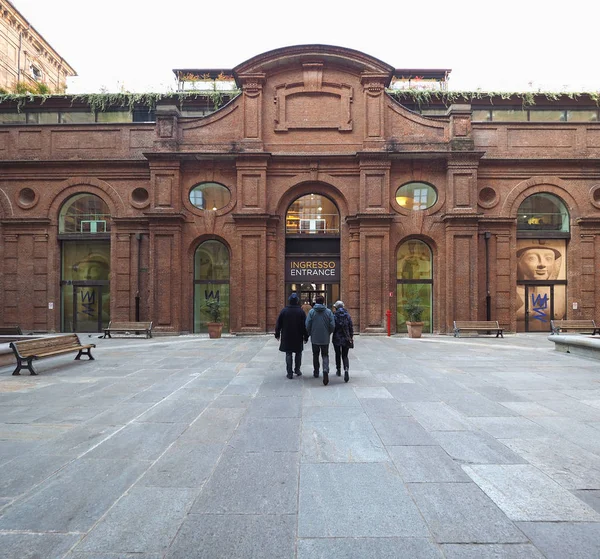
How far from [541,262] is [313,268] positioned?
12.2 m

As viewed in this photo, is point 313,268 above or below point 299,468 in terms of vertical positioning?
above

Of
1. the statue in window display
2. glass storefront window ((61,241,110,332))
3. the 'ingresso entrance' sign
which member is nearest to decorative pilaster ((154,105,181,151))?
glass storefront window ((61,241,110,332))

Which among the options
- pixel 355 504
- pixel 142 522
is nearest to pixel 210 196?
pixel 142 522

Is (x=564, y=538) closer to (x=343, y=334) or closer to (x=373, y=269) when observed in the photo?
(x=343, y=334)

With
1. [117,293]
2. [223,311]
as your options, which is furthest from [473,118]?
[117,293]

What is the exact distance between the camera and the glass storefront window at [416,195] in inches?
850

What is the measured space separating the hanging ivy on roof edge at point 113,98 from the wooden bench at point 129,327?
1230cm

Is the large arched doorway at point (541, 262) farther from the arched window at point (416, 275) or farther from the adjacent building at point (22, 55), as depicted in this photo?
the adjacent building at point (22, 55)

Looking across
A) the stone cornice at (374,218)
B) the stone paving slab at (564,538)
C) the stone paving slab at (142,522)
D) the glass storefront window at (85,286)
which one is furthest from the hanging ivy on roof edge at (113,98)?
the stone paving slab at (564,538)

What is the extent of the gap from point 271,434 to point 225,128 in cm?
1903

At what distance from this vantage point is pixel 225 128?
21.4m

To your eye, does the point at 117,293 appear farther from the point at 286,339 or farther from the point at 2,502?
the point at 2,502

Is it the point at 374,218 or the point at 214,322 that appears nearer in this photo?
the point at 214,322

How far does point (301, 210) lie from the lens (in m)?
22.1
